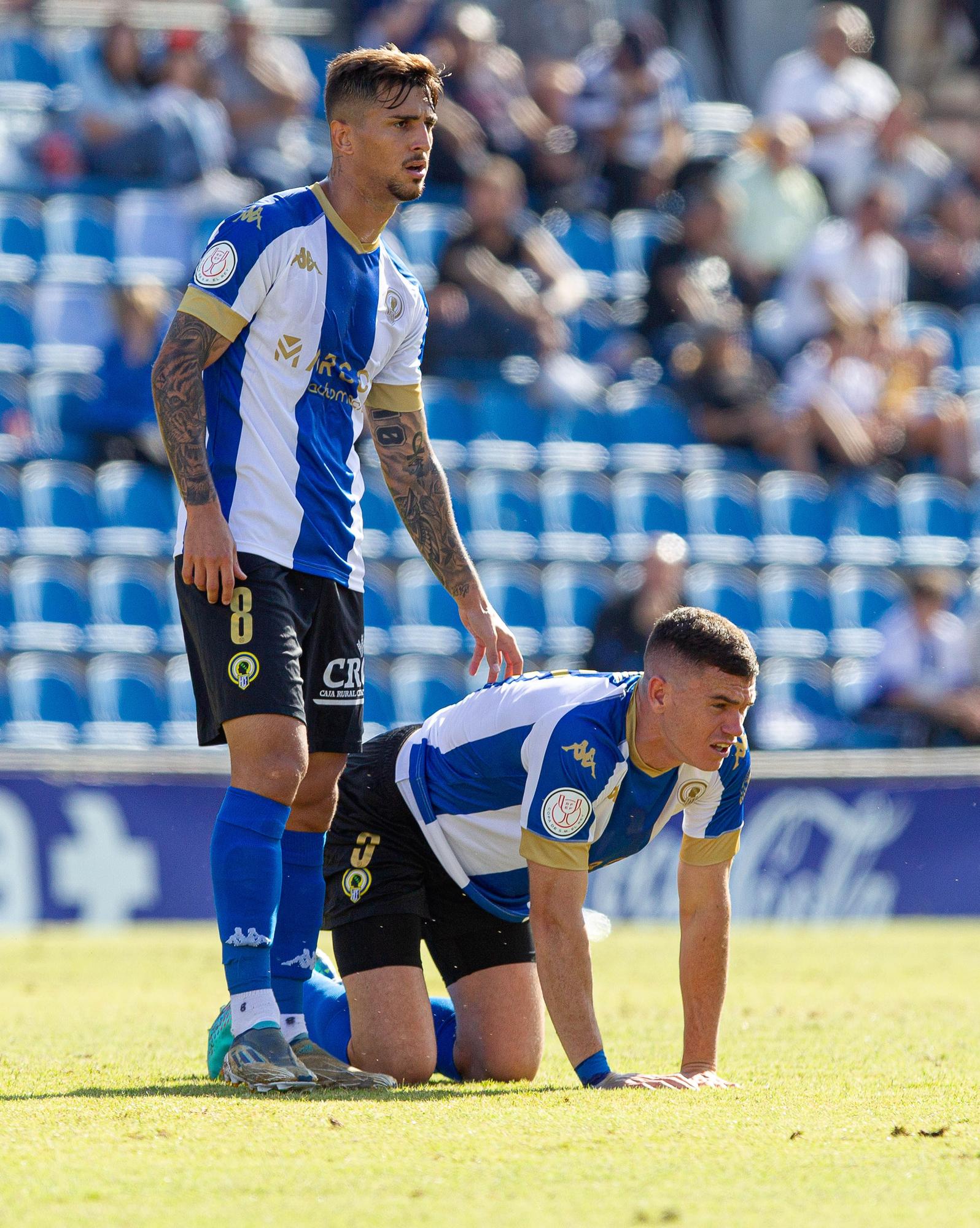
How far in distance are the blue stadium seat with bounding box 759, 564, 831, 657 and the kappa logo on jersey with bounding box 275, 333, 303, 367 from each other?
27.6 feet

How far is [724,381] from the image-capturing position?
43.7 feet

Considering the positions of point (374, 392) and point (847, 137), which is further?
point (847, 137)

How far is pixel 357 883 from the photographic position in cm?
497

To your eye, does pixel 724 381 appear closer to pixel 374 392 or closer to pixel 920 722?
pixel 920 722

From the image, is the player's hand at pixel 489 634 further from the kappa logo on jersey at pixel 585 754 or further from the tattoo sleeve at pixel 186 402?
the tattoo sleeve at pixel 186 402

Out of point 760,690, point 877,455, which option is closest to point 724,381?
point 877,455

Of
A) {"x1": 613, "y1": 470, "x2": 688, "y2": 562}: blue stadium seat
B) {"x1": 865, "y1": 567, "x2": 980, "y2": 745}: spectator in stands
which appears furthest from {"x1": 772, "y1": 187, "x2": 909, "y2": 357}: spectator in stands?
{"x1": 865, "y1": 567, "x2": 980, "y2": 745}: spectator in stands

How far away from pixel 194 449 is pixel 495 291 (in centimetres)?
871

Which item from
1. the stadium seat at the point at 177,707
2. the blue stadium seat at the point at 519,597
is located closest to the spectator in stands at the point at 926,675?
the blue stadium seat at the point at 519,597

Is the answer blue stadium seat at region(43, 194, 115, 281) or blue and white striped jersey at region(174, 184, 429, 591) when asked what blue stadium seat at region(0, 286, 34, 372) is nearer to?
blue stadium seat at region(43, 194, 115, 281)

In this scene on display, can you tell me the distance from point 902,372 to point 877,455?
30.9 inches

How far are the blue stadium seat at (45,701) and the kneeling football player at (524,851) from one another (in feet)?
19.5

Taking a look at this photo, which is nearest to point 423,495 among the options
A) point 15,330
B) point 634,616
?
point 634,616

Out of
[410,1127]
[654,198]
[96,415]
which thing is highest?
[654,198]
